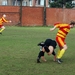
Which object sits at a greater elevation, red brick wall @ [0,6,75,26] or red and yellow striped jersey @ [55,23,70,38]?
red and yellow striped jersey @ [55,23,70,38]

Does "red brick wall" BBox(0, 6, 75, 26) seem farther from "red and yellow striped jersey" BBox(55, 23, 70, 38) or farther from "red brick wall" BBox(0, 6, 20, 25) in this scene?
"red and yellow striped jersey" BBox(55, 23, 70, 38)

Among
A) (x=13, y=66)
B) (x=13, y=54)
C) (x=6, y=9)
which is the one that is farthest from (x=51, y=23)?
(x=13, y=66)

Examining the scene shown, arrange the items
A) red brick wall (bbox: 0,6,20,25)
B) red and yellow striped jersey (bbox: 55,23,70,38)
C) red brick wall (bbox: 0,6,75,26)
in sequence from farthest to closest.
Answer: red brick wall (bbox: 0,6,75,26) < red brick wall (bbox: 0,6,20,25) < red and yellow striped jersey (bbox: 55,23,70,38)

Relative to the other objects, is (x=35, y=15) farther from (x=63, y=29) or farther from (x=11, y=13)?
(x=63, y=29)

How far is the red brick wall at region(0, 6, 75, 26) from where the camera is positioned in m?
53.1

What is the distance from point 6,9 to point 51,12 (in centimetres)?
717

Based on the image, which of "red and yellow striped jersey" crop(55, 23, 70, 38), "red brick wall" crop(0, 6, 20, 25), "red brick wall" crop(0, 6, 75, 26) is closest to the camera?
"red and yellow striped jersey" crop(55, 23, 70, 38)

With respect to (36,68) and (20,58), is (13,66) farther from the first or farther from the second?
(20,58)

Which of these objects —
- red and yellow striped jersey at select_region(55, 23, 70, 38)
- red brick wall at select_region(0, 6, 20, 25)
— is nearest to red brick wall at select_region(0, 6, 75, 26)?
red brick wall at select_region(0, 6, 20, 25)

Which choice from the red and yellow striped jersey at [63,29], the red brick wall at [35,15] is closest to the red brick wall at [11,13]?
the red brick wall at [35,15]

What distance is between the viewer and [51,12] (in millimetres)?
55281

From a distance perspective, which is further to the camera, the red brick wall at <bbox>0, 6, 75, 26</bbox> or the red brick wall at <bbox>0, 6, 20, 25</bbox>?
the red brick wall at <bbox>0, 6, 75, 26</bbox>

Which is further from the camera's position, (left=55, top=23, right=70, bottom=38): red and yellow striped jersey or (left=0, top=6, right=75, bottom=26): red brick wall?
(left=0, top=6, right=75, bottom=26): red brick wall

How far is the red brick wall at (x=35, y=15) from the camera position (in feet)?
174
